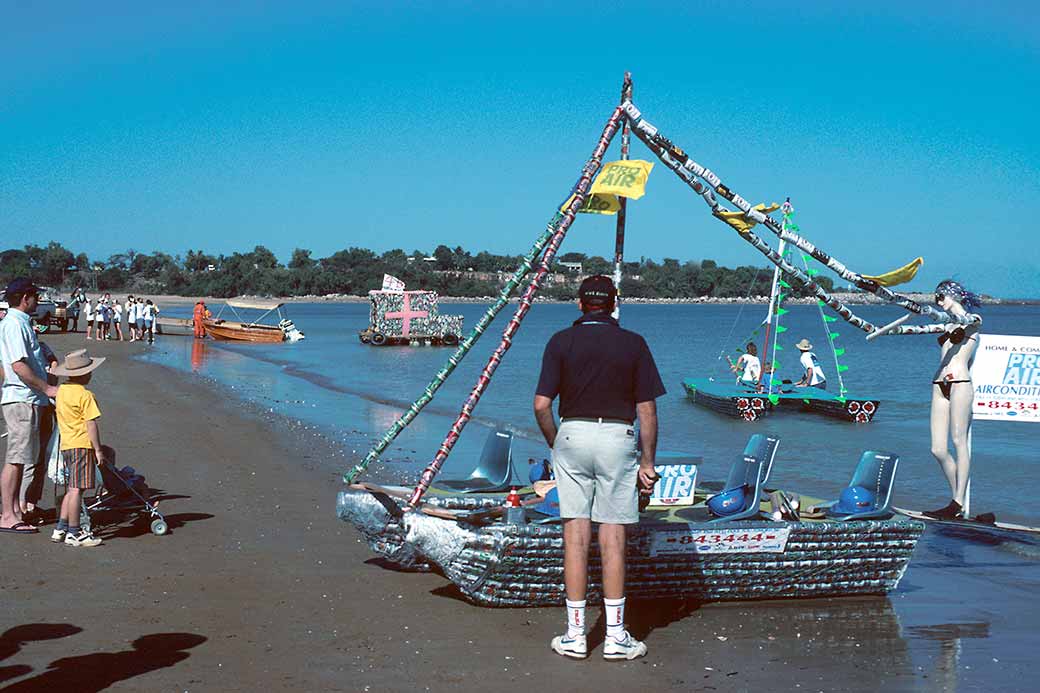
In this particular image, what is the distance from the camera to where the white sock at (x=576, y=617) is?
5789 mm

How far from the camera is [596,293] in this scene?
6.01m

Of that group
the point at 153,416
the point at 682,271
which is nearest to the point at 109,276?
the point at 682,271

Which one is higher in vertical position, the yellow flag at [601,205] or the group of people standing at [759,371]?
the yellow flag at [601,205]

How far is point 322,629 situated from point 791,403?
20086 millimetres

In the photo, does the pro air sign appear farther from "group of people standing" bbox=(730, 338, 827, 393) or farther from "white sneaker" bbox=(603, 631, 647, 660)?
"group of people standing" bbox=(730, 338, 827, 393)

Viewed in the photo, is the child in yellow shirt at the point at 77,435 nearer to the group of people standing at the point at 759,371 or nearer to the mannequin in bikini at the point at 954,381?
the mannequin in bikini at the point at 954,381

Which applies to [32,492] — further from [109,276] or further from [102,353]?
[109,276]

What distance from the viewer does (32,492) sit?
346 inches

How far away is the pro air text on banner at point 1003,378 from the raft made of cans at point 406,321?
47.7 metres

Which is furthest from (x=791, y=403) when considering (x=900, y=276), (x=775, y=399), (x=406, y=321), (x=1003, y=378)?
(x=406, y=321)

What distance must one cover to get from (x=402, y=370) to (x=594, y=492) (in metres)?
34.0

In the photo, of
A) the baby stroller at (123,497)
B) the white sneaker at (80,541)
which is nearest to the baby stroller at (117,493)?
the baby stroller at (123,497)

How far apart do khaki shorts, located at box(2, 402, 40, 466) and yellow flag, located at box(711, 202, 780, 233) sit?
19.6 ft

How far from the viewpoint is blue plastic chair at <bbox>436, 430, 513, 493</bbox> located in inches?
336
